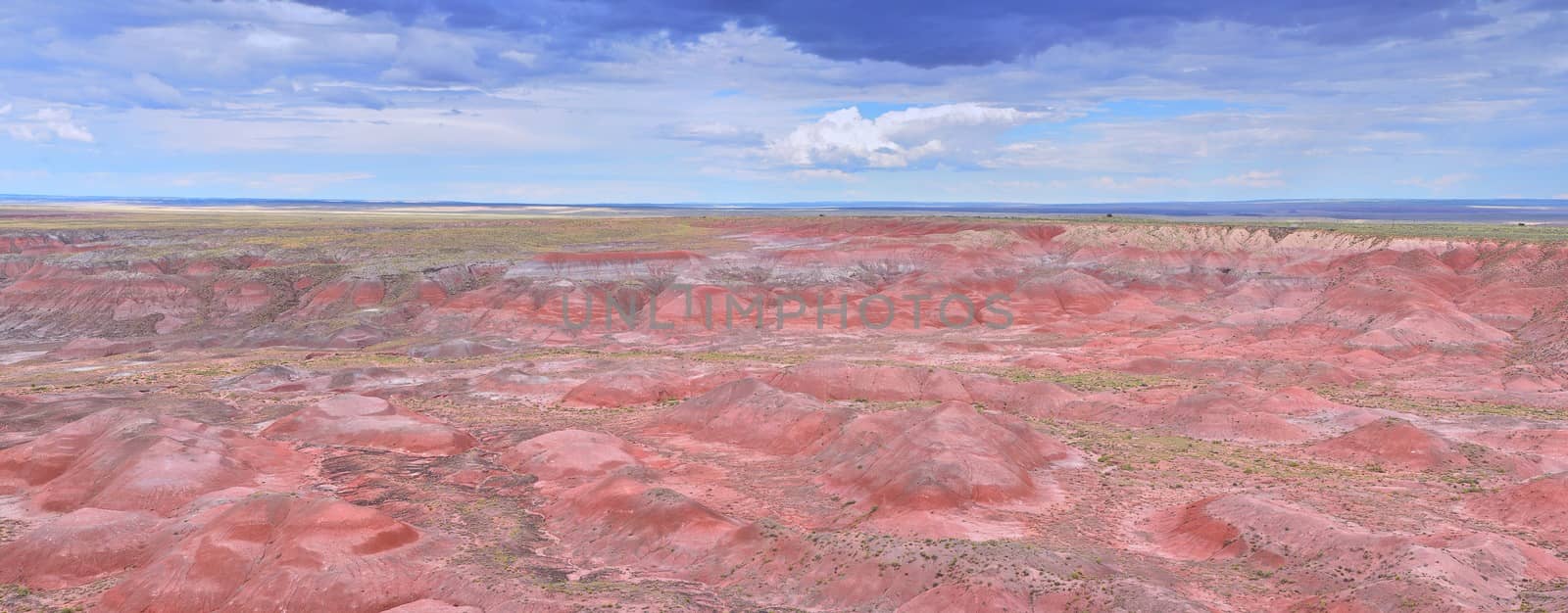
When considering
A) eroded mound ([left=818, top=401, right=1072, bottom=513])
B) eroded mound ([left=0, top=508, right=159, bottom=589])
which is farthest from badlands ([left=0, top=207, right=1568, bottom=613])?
eroded mound ([left=818, top=401, right=1072, bottom=513])

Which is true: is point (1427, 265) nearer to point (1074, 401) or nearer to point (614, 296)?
point (1074, 401)

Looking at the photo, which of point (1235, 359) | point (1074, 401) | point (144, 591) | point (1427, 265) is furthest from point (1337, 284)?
point (144, 591)

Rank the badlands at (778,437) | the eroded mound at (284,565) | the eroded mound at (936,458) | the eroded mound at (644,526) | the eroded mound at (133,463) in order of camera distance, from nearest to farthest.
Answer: the eroded mound at (284,565) → the badlands at (778,437) → the eroded mound at (644,526) → the eroded mound at (936,458) → the eroded mound at (133,463)

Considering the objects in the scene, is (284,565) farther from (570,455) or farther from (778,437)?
(778,437)

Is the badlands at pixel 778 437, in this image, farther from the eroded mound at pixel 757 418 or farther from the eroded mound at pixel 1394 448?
the eroded mound at pixel 757 418

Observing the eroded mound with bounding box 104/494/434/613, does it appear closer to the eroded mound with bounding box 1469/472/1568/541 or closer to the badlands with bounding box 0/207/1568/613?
the badlands with bounding box 0/207/1568/613

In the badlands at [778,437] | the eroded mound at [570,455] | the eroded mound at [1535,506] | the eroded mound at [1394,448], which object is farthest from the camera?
the eroded mound at [570,455]

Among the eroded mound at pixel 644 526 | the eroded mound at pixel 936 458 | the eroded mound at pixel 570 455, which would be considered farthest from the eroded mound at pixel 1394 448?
the eroded mound at pixel 570 455
